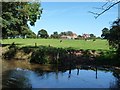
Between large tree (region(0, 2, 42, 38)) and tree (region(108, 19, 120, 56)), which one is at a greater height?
large tree (region(0, 2, 42, 38))

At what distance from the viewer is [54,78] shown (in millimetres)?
24938

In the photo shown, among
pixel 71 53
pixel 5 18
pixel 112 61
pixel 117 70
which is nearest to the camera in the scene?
pixel 117 70

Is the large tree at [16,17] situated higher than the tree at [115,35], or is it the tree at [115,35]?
the large tree at [16,17]

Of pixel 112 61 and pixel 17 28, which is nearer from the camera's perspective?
pixel 112 61

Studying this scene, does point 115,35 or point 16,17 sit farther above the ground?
point 16,17

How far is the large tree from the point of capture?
1829 inches

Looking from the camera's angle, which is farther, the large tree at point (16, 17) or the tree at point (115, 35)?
the large tree at point (16, 17)

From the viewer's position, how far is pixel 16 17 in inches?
1922

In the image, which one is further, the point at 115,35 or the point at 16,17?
the point at 16,17

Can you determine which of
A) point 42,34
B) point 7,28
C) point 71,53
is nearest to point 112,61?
point 71,53

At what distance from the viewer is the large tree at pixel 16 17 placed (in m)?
46.5

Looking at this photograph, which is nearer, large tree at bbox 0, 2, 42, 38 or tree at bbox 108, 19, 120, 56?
tree at bbox 108, 19, 120, 56

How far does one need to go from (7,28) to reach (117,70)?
75.9 ft

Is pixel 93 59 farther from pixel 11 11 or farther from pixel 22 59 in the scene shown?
pixel 11 11
